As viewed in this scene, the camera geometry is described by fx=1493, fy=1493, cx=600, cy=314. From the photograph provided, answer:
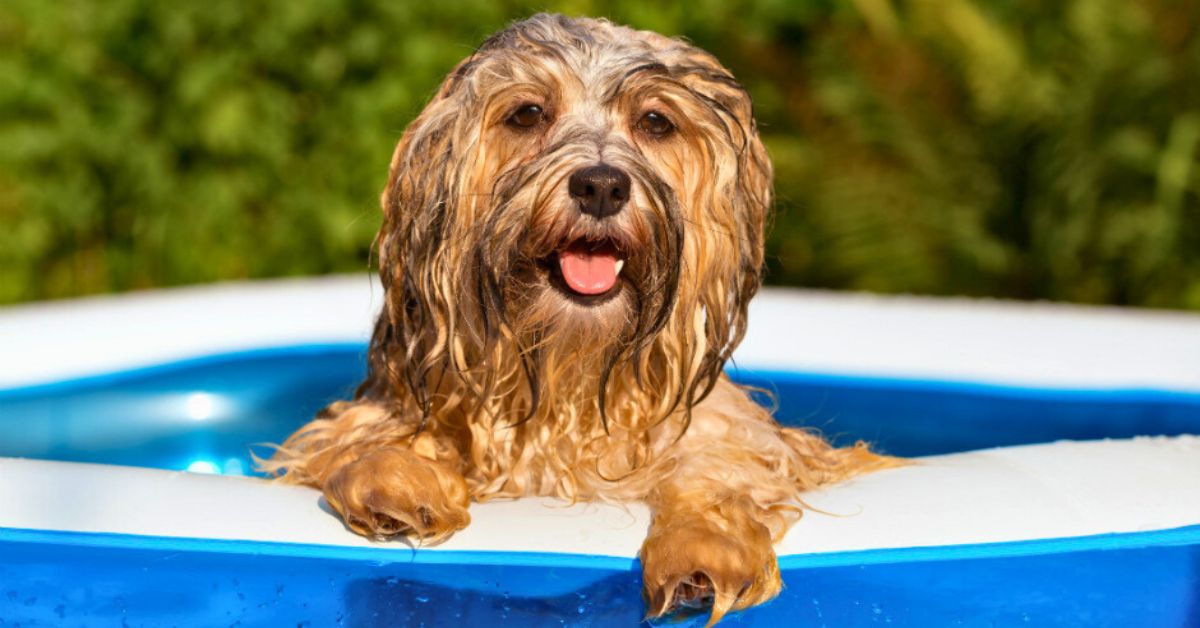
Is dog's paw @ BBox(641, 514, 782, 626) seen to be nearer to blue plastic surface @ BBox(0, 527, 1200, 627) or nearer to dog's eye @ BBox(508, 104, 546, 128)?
blue plastic surface @ BBox(0, 527, 1200, 627)

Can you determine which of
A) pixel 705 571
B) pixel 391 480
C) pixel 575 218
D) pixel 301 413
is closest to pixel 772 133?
pixel 301 413

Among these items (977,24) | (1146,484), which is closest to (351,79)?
(977,24)

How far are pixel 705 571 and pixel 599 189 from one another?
31.3 inches

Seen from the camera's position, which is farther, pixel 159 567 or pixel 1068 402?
pixel 1068 402

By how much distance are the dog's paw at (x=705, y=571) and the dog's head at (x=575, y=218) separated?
0.52 m

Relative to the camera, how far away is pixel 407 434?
141 inches

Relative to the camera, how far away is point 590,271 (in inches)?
128

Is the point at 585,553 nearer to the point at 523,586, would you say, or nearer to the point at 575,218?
the point at 523,586

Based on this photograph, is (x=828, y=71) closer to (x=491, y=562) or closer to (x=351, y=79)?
(x=351, y=79)

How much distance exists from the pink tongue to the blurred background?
4.37m

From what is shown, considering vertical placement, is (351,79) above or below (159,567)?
above

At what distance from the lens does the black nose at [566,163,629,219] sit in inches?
119

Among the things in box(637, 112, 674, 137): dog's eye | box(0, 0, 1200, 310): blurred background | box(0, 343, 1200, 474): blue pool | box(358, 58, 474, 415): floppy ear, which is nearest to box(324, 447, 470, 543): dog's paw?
box(358, 58, 474, 415): floppy ear

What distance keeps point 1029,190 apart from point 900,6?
1.31 meters
